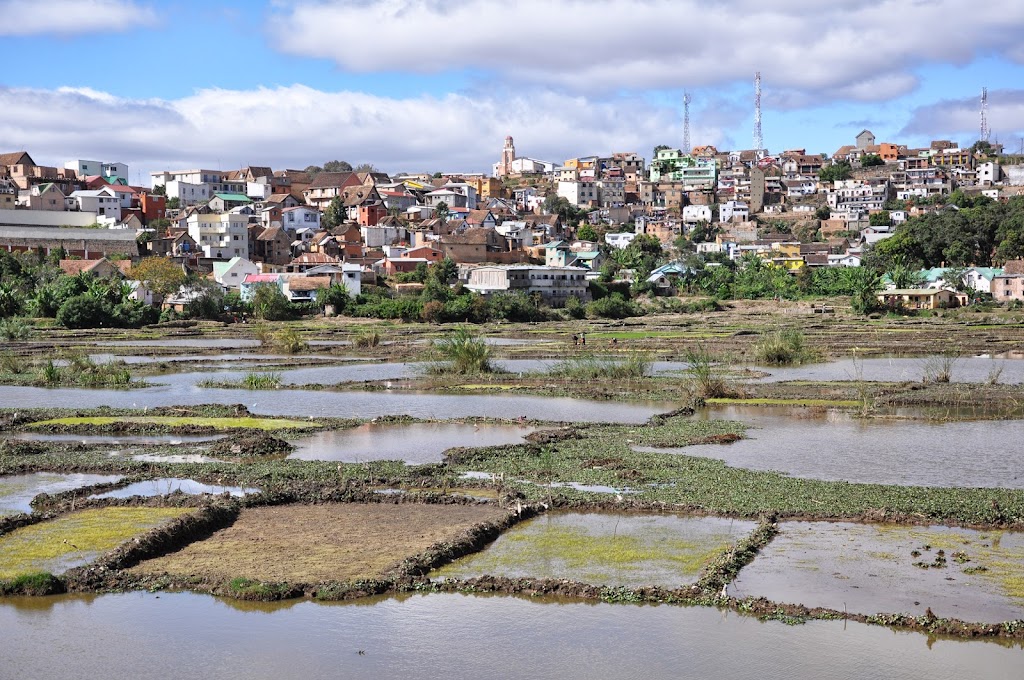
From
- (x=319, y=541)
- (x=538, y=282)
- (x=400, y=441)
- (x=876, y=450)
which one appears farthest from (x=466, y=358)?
(x=538, y=282)

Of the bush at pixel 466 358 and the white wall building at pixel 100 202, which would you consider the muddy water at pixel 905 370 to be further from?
the white wall building at pixel 100 202

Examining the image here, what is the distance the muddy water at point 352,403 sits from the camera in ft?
85.4

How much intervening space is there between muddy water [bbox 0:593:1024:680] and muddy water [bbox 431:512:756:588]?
926mm

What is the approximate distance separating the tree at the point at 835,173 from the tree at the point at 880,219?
2026 centimetres

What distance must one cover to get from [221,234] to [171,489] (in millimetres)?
64795

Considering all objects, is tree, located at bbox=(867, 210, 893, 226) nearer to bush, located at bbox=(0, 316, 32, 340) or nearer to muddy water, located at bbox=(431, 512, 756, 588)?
bush, located at bbox=(0, 316, 32, 340)

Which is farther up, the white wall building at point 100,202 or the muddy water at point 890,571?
the white wall building at point 100,202

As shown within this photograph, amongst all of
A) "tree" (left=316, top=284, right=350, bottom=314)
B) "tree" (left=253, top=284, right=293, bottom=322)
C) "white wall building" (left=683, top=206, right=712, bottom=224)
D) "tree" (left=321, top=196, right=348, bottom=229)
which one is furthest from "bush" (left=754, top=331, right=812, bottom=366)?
"white wall building" (left=683, top=206, right=712, bottom=224)

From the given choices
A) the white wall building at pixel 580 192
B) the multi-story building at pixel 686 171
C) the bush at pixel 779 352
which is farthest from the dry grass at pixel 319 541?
the multi-story building at pixel 686 171

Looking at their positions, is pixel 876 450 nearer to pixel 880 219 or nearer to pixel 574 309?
pixel 574 309

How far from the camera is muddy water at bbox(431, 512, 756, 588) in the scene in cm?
1266

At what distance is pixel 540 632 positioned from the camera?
36.1 ft

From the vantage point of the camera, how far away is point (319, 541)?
14.2 m

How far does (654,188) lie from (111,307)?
79762 mm
